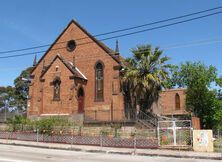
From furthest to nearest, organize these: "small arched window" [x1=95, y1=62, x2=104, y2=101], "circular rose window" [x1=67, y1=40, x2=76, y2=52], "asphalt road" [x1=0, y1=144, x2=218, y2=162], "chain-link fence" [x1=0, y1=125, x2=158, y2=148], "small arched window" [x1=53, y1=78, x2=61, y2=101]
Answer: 1. "circular rose window" [x1=67, y1=40, x2=76, y2=52]
2. "small arched window" [x1=95, y1=62, x2=104, y2=101]
3. "small arched window" [x1=53, y1=78, x2=61, y2=101]
4. "chain-link fence" [x1=0, y1=125, x2=158, y2=148]
5. "asphalt road" [x1=0, y1=144, x2=218, y2=162]

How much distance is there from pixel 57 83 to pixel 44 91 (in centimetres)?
201

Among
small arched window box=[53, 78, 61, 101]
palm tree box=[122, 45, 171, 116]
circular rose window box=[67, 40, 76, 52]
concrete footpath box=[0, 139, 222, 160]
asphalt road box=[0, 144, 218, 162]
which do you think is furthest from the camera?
circular rose window box=[67, 40, 76, 52]

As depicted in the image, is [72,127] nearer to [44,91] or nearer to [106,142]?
[106,142]

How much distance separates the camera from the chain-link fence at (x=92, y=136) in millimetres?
23031

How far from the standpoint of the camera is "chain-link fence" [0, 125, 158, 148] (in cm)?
2303

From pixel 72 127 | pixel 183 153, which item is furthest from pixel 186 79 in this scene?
pixel 183 153

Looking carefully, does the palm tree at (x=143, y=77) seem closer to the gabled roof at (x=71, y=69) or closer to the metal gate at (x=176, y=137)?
the gabled roof at (x=71, y=69)

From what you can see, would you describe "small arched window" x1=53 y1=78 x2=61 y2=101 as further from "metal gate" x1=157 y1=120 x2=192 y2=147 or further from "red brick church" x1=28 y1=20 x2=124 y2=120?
"metal gate" x1=157 y1=120 x2=192 y2=147

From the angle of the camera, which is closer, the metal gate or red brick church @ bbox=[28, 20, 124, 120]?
the metal gate

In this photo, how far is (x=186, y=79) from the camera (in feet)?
187

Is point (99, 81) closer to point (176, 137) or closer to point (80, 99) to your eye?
point (80, 99)

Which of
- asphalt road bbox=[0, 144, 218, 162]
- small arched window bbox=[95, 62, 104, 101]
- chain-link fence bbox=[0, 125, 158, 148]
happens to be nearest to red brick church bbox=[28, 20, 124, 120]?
small arched window bbox=[95, 62, 104, 101]

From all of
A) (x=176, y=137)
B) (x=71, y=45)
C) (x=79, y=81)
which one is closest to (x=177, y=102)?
(x=71, y=45)

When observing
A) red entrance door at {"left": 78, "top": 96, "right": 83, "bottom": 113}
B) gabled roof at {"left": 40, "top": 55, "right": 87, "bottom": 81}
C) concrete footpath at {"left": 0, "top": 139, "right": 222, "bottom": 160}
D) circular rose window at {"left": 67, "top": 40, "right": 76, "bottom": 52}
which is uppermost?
circular rose window at {"left": 67, "top": 40, "right": 76, "bottom": 52}
